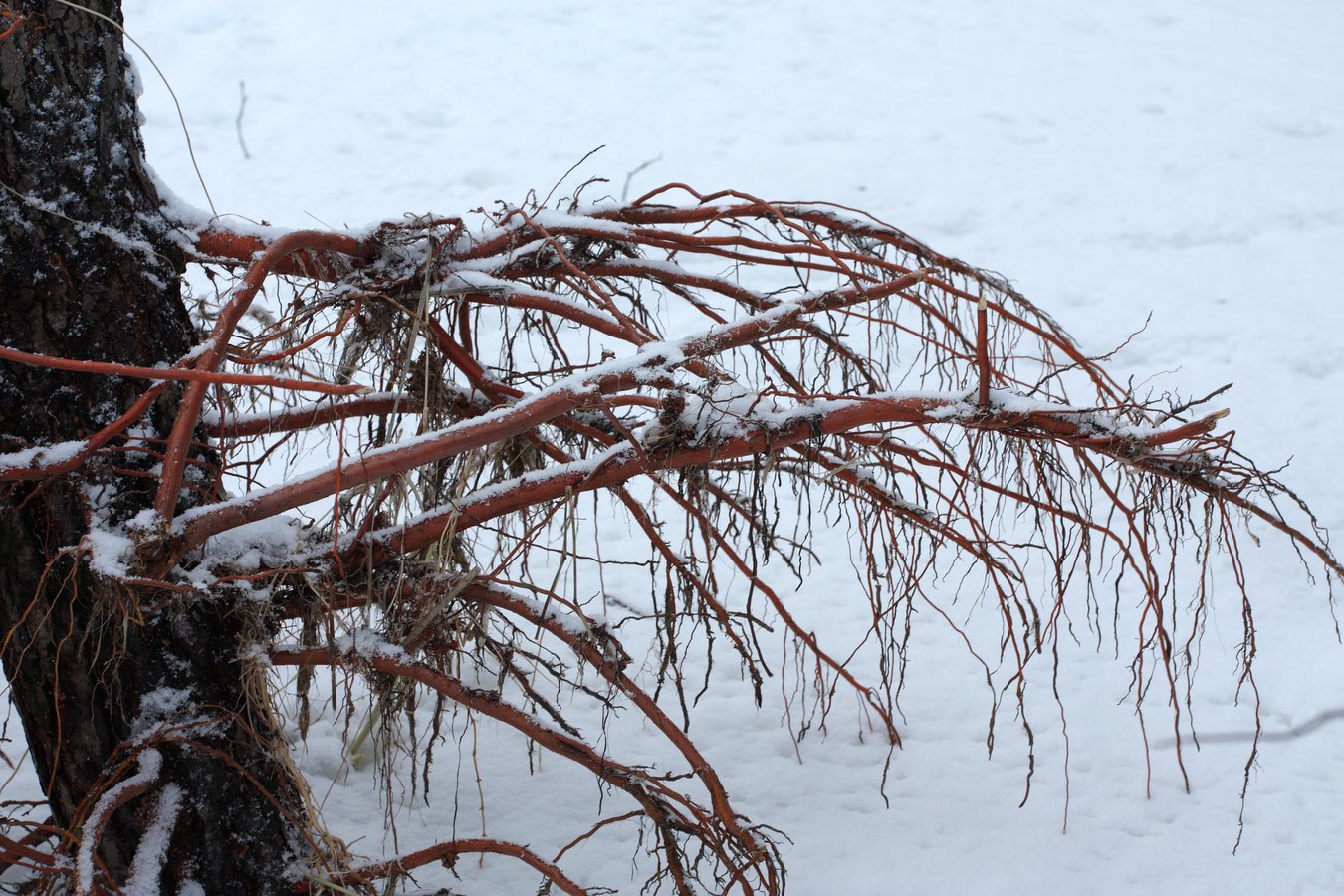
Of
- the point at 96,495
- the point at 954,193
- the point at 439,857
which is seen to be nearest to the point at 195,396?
the point at 96,495

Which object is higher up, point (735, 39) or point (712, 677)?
point (735, 39)

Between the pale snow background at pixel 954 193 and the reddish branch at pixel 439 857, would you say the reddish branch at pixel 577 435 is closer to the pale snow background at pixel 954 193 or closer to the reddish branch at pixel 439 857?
the reddish branch at pixel 439 857

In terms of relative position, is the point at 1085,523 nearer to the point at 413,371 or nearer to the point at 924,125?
the point at 413,371

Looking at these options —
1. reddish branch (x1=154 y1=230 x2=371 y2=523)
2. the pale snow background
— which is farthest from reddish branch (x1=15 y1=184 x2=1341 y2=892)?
the pale snow background

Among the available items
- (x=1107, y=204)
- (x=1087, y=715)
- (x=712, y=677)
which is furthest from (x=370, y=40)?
(x=1087, y=715)

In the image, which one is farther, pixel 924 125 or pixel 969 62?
pixel 969 62

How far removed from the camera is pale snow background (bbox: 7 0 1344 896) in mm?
2393

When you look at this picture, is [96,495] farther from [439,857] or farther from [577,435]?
[577,435]

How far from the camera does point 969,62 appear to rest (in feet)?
19.4

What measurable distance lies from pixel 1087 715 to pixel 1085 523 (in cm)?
115

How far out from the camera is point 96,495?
5.41 feet

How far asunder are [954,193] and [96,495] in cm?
411

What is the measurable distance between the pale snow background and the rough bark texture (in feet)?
1.98

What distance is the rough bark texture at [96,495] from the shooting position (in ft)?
5.32
